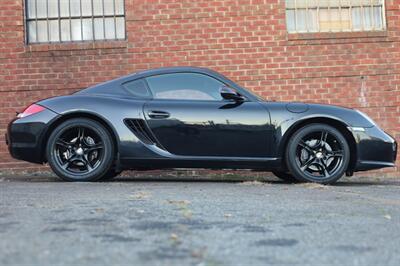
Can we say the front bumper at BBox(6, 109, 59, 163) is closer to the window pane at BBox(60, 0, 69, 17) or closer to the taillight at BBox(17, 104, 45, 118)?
the taillight at BBox(17, 104, 45, 118)

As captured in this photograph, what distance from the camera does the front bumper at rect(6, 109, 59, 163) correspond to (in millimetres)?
6566

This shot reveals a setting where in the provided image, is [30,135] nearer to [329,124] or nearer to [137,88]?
[137,88]

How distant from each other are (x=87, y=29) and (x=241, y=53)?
7.97 ft

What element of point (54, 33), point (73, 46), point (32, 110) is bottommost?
point (32, 110)

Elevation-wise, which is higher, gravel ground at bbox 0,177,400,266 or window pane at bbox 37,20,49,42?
window pane at bbox 37,20,49,42

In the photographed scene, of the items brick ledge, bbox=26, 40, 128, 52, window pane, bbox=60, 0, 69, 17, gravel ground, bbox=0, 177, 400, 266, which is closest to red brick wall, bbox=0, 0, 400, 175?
brick ledge, bbox=26, 40, 128, 52

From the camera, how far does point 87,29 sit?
9.38m

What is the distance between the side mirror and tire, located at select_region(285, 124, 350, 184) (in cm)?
Result: 72

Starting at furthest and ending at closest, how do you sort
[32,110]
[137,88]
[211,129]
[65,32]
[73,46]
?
[65,32] < [73,46] < [137,88] < [32,110] < [211,129]

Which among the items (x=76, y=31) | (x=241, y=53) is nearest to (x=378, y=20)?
(x=241, y=53)

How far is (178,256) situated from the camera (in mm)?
3182

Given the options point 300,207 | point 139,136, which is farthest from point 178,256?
point 139,136

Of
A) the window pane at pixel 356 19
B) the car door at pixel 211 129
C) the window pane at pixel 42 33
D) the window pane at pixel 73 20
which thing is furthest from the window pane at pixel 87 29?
the window pane at pixel 356 19

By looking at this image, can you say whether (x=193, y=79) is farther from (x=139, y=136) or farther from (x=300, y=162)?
(x=300, y=162)
